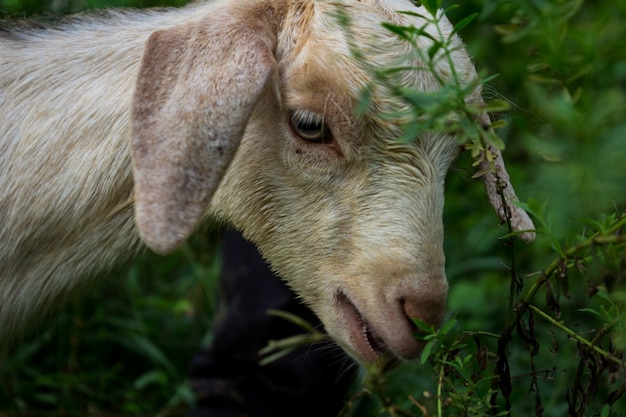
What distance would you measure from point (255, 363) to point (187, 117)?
2.04 m

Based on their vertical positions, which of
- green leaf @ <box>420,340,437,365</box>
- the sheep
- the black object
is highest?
the sheep

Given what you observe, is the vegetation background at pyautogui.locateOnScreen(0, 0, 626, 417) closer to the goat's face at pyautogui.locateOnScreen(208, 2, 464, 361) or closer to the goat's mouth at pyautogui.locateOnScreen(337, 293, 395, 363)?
the goat's mouth at pyautogui.locateOnScreen(337, 293, 395, 363)

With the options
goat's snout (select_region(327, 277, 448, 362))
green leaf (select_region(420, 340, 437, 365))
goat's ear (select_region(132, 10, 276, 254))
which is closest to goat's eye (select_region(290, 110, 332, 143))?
goat's ear (select_region(132, 10, 276, 254))

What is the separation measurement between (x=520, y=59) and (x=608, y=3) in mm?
2150

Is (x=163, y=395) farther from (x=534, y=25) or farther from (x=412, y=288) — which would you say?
(x=534, y=25)

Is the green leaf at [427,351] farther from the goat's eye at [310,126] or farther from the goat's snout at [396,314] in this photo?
the goat's eye at [310,126]

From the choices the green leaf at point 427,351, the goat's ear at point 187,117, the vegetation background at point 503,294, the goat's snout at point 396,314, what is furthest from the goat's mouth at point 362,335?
the goat's ear at point 187,117

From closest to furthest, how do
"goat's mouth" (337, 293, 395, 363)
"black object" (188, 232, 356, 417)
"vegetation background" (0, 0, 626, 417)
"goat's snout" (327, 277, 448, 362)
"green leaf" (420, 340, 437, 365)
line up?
"vegetation background" (0, 0, 626, 417)
"green leaf" (420, 340, 437, 365)
"goat's snout" (327, 277, 448, 362)
"goat's mouth" (337, 293, 395, 363)
"black object" (188, 232, 356, 417)

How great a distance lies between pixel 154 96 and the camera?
2479 mm

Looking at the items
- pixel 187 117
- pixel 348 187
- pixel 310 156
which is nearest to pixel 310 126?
pixel 310 156

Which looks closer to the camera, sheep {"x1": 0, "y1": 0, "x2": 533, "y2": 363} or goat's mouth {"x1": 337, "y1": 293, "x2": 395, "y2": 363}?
sheep {"x1": 0, "y1": 0, "x2": 533, "y2": 363}

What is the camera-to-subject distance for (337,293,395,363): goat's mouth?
8.92 ft

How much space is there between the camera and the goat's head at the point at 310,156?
2.44 m

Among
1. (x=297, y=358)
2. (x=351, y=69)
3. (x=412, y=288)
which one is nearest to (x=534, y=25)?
(x=351, y=69)
